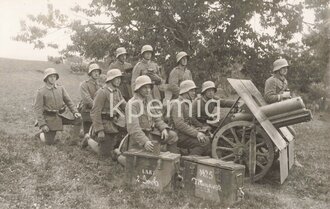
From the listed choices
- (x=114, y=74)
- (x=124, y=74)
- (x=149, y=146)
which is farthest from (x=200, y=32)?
(x=149, y=146)

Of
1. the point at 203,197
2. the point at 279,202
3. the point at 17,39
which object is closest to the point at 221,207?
the point at 203,197

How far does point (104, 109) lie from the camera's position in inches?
345

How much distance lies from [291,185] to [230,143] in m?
1.34

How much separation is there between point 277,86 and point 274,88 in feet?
0.43

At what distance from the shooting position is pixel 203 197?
6.65 metres

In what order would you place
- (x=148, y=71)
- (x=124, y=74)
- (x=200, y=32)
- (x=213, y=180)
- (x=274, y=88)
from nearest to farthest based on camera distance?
(x=213, y=180)
(x=274, y=88)
(x=148, y=71)
(x=124, y=74)
(x=200, y=32)

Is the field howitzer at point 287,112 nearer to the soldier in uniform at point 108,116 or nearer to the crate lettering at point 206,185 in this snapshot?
the crate lettering at point 206,185

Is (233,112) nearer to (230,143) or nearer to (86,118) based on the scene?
(230,143)

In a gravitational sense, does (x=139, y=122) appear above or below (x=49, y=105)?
below

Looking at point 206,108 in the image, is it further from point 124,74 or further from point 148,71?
point 124,74

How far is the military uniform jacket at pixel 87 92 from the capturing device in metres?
9.60

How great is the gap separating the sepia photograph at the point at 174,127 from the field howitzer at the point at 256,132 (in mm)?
19

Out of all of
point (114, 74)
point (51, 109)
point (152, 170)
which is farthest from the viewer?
point (51, 109)

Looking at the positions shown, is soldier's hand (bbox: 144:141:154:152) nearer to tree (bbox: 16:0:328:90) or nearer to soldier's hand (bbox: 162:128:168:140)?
soldier's hand (bbox: 162:128:168:140)
